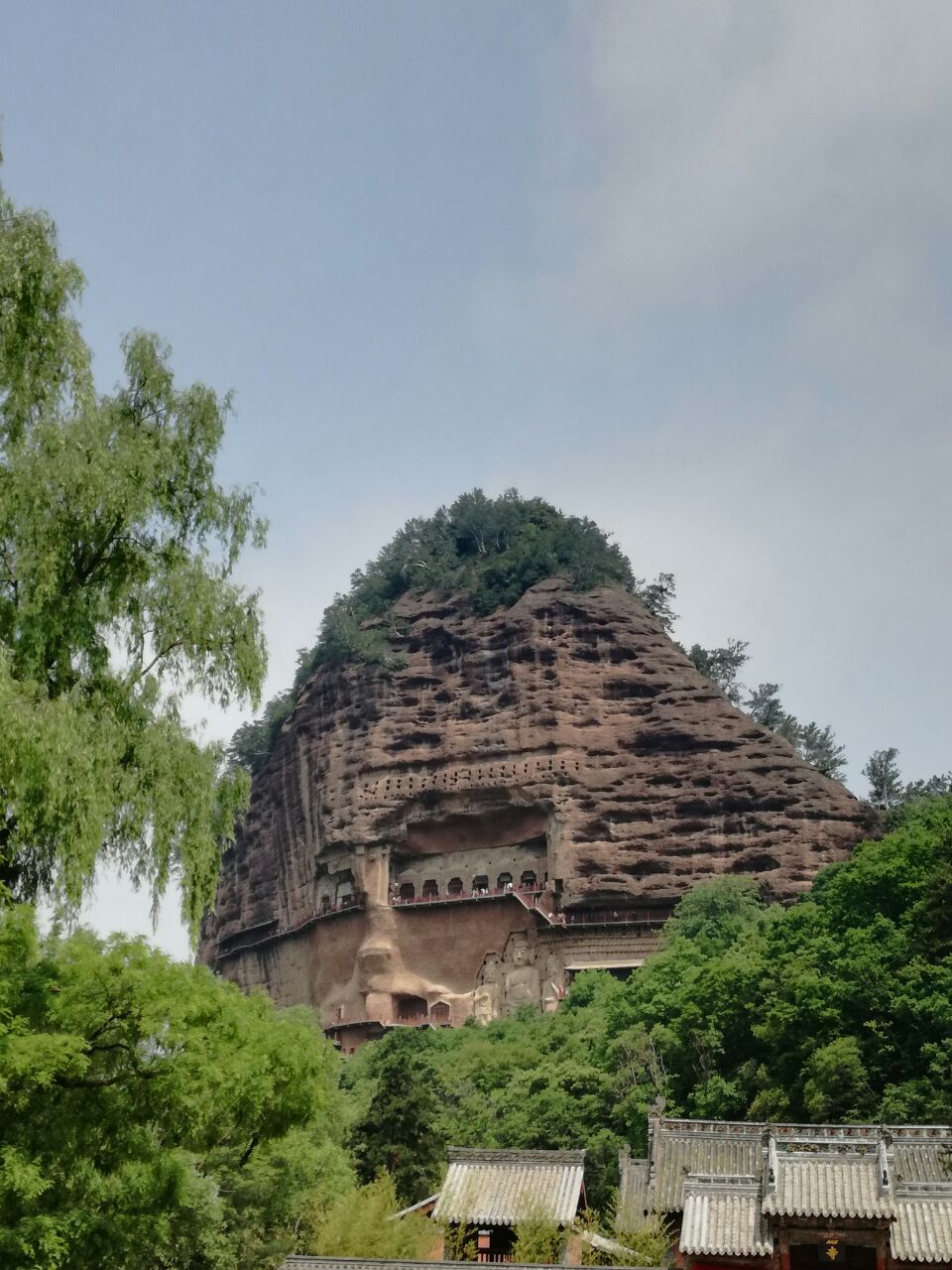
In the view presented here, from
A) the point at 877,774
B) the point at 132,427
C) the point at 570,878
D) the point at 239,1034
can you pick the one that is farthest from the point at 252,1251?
the point at 877,774

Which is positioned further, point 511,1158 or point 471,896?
point 471,896

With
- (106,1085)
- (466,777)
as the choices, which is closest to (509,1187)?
(106,1085)

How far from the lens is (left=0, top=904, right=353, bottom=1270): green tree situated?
13.8 metres

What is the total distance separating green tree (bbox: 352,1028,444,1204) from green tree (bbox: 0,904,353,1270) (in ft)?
60.8

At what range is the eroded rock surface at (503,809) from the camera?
191 feet

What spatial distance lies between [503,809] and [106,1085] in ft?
155

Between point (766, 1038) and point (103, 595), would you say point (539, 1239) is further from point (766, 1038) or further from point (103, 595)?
point (766, 1038)

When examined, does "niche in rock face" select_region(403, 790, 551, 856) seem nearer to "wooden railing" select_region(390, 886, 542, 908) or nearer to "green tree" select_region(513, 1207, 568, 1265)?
"wooden railing" select_region(390, 886, 542, 908)

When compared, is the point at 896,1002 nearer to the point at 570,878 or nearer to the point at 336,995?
the point at 570,878

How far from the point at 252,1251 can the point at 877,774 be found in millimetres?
43272

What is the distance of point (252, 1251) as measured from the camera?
2669cm

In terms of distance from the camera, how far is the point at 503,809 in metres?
61.5

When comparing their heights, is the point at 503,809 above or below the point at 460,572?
below

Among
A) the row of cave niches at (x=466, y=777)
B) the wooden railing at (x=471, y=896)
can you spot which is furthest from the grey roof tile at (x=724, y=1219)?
the row of cave niches at (x=466, y=777)
